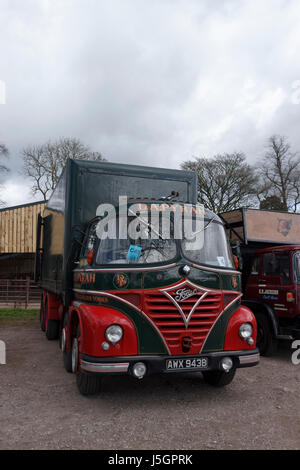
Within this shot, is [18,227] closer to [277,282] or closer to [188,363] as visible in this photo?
[277,282]

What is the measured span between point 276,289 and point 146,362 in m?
4.28

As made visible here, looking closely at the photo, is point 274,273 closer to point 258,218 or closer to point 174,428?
point 258,218

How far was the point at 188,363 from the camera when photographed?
15.9 feet

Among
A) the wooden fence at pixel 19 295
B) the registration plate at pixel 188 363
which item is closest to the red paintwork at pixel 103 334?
the registration plate at pixel 188 363

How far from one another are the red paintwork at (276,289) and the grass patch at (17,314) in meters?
9.10

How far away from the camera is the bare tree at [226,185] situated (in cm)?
3042

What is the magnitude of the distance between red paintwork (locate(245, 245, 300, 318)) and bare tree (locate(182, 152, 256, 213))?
21.6 meters

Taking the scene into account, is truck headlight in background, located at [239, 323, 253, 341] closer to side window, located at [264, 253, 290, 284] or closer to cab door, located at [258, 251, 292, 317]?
cab door, located at [258, 251, 292, 317]

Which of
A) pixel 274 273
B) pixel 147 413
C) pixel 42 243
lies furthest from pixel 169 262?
pixel 42 243

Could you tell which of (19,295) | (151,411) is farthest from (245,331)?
(19,295)

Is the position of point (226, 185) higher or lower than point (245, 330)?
higher

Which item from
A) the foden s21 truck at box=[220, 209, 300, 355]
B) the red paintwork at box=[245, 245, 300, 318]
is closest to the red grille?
the foden s21 truck at box=[220, 209, 300, 355]

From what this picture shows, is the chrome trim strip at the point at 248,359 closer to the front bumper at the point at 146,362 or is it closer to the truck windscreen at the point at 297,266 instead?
the front bumper at the point at 146,362

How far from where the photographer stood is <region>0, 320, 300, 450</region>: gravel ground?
13.0ft
